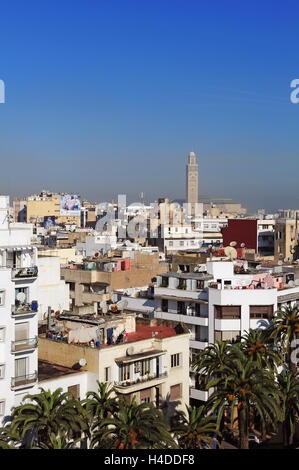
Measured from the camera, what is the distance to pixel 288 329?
38.4 m

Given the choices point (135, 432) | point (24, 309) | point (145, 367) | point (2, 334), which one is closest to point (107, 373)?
point (145, 367)

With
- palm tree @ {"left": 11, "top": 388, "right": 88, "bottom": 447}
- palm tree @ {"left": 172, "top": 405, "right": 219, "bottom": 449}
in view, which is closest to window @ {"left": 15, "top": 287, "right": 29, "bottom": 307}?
palm tree @ {"left": 11, "top": 388, "right": 88, "bottom": 447}

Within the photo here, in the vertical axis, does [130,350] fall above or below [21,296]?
below

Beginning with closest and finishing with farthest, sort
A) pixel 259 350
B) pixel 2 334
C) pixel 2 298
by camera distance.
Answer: pixel 2 334
pixel 2 298
pixel 259 350

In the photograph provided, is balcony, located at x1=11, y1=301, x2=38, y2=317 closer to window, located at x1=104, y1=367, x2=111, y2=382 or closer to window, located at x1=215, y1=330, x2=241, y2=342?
window, located at x1=104, y1=367, x2=111, y2=382

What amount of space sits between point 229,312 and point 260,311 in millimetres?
2023

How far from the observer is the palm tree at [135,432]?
77.1ft

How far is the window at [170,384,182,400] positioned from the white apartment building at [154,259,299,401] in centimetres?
610

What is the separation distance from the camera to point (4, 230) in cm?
2997

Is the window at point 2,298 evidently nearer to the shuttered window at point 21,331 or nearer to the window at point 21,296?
the window at point 21,296

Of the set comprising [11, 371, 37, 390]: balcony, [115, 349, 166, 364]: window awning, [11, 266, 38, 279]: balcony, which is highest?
[11, 266, 38, 279]: balcony

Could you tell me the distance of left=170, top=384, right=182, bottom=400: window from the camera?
33672mm

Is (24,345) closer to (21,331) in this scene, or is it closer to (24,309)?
(21,331)

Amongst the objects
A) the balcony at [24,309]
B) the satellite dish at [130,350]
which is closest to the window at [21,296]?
the balcony at [24,309]
